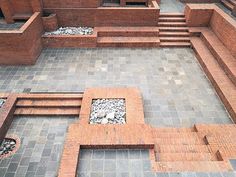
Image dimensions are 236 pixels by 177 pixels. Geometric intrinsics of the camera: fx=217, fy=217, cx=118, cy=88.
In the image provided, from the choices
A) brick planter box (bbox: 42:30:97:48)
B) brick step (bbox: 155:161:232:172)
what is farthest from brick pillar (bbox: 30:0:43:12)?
brick step (bbox: 155:161:232:172)

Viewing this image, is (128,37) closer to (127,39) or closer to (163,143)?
(127,39)

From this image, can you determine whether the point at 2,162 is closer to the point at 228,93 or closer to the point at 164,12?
the point at 228,93

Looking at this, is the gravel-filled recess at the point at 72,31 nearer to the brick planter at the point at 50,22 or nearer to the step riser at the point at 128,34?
the brick planter at the point at 50,22

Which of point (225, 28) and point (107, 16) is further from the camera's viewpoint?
point (107, 16)

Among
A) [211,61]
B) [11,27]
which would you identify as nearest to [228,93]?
[211,61]

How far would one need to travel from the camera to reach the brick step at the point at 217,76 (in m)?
7.34

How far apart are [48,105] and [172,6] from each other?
8964 millimetres

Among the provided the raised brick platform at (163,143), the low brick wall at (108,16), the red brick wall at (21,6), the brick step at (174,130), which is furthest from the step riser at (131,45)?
the brick step at (174,130)

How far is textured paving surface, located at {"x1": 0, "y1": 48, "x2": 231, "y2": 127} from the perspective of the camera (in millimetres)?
7414

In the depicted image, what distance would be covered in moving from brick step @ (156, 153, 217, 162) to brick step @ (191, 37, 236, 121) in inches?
92.4

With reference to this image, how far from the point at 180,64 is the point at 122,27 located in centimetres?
348

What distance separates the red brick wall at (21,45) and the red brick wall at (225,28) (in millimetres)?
8296

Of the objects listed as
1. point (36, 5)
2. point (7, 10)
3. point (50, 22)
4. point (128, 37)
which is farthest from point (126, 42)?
point (7, 10)

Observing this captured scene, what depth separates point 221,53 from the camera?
9.10m
